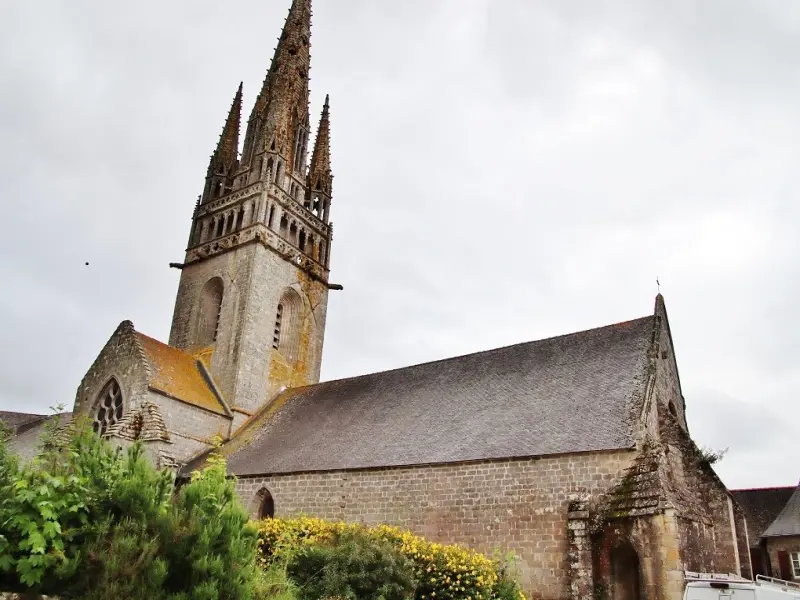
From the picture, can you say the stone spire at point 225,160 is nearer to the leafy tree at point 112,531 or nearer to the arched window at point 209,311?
the arched window at point 209,311

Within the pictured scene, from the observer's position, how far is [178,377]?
21172 mm

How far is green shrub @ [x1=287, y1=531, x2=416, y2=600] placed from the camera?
9594mm

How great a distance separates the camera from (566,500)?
12203 mm

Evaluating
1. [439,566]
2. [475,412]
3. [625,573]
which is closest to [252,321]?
[475,412]

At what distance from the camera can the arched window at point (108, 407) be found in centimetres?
2059

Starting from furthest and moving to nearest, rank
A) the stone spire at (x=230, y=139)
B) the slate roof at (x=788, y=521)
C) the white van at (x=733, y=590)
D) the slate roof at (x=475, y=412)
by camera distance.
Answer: the stone spire at (x=230, y=139)
the slate roof at (x=788, y=521)
the slate roof at (x=475, y=412)
the white van at (x=733, y=590)

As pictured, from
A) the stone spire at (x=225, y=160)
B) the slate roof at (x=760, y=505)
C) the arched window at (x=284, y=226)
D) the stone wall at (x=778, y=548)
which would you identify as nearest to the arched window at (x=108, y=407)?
the arched window at (x=284, y=226)

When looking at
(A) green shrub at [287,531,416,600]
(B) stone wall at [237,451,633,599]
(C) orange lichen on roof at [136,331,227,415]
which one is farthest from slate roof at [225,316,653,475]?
(A) green shrub at [287,531,416,600]

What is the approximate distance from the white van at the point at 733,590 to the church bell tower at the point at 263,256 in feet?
51.6

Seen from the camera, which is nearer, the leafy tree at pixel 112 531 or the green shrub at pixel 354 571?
the leafy tree at pixel 112 531

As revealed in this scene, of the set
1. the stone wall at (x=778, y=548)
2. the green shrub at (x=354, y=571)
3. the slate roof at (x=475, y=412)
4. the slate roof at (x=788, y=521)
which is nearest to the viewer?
the green shrub at (x=354, y=571)

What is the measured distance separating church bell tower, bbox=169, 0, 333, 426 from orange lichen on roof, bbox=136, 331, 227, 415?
1.98 ft

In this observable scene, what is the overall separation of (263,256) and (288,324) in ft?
9.69

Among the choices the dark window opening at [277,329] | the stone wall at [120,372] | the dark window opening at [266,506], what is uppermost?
the dark window opening at [277,329]
